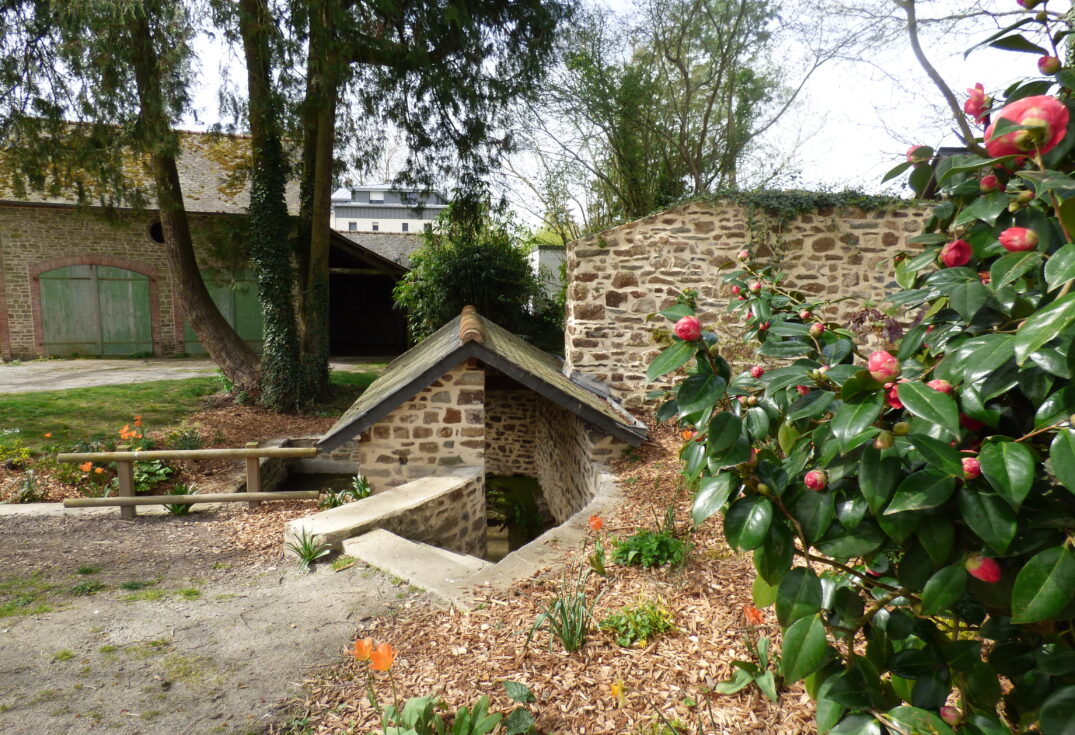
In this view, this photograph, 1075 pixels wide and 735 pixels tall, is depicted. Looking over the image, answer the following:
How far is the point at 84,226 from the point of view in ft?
48.7

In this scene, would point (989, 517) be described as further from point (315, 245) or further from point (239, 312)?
point (239, 312)

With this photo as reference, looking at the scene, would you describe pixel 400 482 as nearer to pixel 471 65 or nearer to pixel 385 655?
pixel 385 655

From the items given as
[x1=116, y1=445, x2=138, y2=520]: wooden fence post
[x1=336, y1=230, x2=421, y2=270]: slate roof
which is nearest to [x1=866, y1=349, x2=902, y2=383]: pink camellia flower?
[x1=116, y1=445, x2=138, y2=520]: wooden fence post

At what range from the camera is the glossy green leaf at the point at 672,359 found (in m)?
1.35

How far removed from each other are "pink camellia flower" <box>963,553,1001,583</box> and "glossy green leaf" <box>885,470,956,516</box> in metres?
0.15

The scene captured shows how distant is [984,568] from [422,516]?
4.31m

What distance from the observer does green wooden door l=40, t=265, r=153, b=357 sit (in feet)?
48.8

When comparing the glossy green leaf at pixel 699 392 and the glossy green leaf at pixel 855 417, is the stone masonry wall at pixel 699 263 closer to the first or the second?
the glossy green leaf at pixel 699 392

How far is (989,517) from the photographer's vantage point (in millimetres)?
1001

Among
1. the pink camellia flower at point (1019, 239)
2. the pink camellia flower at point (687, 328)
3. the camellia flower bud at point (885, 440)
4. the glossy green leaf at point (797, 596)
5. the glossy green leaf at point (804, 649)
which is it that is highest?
the pink camellia flower at point (1019, 239)

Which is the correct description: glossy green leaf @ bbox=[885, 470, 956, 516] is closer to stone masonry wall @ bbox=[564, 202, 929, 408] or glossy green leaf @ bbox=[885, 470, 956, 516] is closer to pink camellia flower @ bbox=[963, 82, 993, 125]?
pink camellia flower @ bbox=[963, 82, 993, 125]

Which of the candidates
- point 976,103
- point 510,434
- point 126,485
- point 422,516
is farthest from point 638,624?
point 510,434

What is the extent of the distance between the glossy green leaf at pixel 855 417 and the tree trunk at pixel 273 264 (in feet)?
34.4

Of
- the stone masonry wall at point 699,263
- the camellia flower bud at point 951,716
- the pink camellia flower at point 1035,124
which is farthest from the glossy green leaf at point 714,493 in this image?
the stone masonry wall at point 699,263
